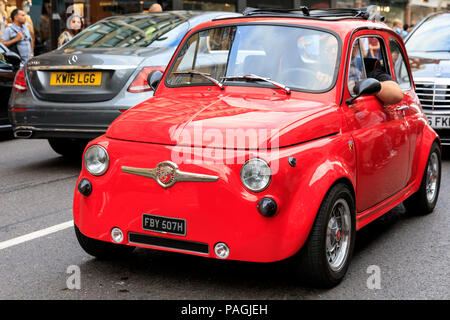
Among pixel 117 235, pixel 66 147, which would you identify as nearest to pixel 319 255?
pixel 117 235

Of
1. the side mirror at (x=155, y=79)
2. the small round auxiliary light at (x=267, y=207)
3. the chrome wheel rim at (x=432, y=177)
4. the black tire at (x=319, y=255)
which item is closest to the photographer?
the small round auxiliary light at (x=267, y=207)

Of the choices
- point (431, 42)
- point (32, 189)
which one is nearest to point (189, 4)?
point (431, 42)

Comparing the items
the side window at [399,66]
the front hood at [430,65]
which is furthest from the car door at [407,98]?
the front hood at [430,65]

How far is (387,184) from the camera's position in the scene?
5117mm

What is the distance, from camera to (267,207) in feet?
12.3

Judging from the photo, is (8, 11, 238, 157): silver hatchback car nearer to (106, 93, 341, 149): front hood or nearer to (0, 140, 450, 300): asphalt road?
(0, 140, 450, 300): asphalt road

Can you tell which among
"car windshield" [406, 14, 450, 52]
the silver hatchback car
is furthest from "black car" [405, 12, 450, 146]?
the silver hatchback car

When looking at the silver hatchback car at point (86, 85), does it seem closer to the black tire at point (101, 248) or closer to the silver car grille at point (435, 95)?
the black tire at point (101, 248)

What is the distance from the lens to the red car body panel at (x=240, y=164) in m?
3.82

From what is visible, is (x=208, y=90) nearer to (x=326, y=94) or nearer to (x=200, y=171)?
(x=326, y=94)

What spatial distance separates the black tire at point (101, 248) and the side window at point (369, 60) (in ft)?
6.50

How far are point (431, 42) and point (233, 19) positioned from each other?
5.73 meters

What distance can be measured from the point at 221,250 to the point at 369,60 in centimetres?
252

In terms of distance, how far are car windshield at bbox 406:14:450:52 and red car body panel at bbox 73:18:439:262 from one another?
5.56 metres
